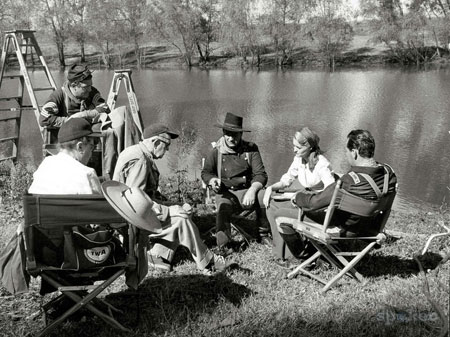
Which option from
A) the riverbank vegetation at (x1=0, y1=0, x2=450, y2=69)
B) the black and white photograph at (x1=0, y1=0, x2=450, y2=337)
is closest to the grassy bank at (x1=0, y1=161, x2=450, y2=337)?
the black and white photograph at (x1=0, y1=0, x2=450, y2=337)

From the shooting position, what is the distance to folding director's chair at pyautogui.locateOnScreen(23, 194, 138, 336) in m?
3.06

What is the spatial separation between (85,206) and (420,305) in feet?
7.83

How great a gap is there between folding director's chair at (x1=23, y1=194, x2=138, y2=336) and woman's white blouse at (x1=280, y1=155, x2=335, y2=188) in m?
2.04

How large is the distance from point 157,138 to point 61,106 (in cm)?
224

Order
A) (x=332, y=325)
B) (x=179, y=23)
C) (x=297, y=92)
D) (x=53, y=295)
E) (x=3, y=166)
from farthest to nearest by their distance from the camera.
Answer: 1. (x=179, y=23)
2. (x=297, y=92)
3. (x=3, y=166)
4. (x=53, y=295)
5. (x=332, y=325)

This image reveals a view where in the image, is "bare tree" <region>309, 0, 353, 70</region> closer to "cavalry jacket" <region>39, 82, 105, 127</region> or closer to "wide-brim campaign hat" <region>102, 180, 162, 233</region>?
"cavalry jacket" <region>39, 82, 105, 127</region>

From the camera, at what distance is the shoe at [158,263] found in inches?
174

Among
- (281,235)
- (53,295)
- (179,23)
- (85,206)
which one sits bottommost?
(53,295)

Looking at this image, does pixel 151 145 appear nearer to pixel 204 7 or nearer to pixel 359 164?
pixel 359 164

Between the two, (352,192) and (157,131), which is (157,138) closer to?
(157,131)

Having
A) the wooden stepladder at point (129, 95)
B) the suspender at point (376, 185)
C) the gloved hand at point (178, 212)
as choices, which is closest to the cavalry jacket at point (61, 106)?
the wooden stepladder at point (129, 95)

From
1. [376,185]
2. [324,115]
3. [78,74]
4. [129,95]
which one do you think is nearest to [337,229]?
[376,185]

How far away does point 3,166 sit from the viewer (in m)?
8.62

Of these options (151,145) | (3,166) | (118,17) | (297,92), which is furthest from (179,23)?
(151,145)
